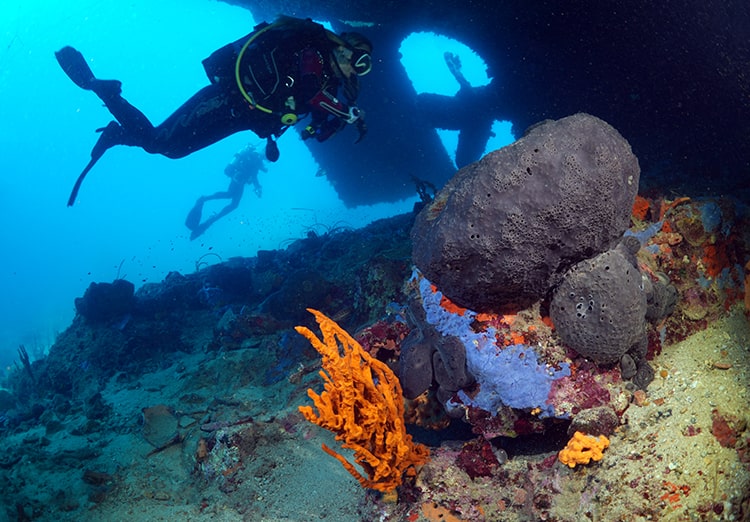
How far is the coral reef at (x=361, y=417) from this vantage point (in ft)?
7.84

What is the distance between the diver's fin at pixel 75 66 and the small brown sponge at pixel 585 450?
1093 cm

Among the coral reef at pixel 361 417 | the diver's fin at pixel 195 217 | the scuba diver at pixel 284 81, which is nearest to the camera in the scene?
the coral reef at pixel 361 417

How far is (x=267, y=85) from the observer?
6.56 metres

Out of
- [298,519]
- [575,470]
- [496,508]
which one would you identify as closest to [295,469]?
[298,519]

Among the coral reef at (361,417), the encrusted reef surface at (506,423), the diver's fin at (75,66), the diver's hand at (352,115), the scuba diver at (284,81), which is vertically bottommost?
the encrusted reef surface at (506,423)

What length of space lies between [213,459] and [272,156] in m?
5.51

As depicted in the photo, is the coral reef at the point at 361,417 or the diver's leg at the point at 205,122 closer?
the coral reef at the point at 361,417

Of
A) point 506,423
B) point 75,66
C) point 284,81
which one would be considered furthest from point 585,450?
point 75,66

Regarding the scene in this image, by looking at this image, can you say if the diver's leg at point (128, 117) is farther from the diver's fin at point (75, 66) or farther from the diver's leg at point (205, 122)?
the diver's fin at point (75, 66)

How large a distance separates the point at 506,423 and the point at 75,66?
11034 mm

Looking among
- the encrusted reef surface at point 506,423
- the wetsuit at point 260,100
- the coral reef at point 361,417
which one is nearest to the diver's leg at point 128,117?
the wetsuit at point 260,100

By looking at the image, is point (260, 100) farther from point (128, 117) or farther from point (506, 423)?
point (506, 423)

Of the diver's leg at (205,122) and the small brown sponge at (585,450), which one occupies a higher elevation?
the diver's leg at (205,122)

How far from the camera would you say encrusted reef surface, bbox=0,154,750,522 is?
217 centimetres
